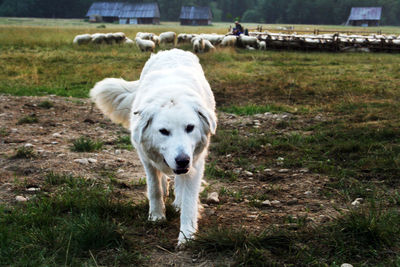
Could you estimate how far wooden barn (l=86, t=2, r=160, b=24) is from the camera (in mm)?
83188

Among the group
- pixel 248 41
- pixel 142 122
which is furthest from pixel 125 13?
pixel 142 122

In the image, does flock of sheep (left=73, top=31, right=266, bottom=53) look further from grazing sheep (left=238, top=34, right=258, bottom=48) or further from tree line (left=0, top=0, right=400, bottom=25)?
tree line (left=0, top=0, right=400, bottom=25)

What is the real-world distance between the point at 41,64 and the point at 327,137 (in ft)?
39.3

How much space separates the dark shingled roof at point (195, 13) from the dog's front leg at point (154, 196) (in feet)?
280

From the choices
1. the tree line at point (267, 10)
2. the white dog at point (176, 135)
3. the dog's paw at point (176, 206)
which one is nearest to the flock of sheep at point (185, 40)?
the white dog at point (176, 135)

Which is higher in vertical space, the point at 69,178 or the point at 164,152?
the point at 164,152

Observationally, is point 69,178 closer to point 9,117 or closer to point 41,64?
point 9,117

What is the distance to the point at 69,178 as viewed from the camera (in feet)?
14.6

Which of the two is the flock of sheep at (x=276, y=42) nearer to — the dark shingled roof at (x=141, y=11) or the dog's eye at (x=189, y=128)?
the dog's eye at (x=189, y=128)

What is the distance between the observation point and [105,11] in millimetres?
85312

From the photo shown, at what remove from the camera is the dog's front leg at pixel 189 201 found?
134 inches

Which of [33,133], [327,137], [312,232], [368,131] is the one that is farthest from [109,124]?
[312,232]

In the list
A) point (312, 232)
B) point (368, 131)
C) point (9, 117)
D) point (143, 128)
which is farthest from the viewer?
point (9, 117)

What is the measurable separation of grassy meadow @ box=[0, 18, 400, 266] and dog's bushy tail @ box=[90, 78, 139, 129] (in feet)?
2.74
